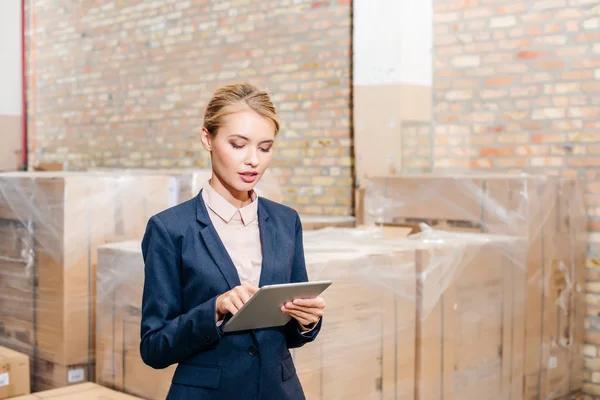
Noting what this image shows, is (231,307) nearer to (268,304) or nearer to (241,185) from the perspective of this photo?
(268,304)

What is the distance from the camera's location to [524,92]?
376 cm

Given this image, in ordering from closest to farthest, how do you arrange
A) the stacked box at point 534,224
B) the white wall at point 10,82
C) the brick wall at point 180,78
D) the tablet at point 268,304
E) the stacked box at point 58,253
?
the tablet at point 268,304, the stacked box at point 58,253, the stacked box at point 534,224, the brick wall at point 180,78, the white wall at point 10,82

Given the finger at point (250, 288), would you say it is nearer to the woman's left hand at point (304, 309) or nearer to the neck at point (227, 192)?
the woman's left hand at point (304, 309)

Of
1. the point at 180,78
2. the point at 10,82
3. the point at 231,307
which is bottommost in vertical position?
the point at 231,307

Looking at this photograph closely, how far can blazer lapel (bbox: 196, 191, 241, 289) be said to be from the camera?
133 cm

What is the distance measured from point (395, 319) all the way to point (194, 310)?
135cm

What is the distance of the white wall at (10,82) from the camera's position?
6426 mm

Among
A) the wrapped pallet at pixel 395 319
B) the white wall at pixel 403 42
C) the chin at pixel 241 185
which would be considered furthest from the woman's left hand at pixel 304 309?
the white wall at pixel 403 42

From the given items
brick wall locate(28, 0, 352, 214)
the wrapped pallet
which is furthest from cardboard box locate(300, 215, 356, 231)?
the wrapped pallet

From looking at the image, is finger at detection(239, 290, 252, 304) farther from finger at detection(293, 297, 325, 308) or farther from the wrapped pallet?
the wrapped pallet

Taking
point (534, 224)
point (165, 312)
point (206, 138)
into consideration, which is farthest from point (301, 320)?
point (534, 224)

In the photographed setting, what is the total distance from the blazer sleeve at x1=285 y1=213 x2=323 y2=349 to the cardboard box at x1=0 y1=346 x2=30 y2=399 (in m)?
1.65

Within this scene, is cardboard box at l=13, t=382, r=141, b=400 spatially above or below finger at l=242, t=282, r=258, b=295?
below

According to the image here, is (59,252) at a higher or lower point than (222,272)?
lower
